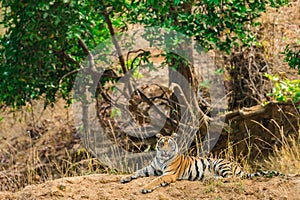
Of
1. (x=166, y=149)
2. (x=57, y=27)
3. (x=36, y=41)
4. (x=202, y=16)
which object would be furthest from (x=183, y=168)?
(x=36, y=41)

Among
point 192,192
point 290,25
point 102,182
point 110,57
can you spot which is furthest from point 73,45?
point 290,25

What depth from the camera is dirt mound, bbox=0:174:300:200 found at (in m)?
5.71

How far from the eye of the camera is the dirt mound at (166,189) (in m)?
5.71

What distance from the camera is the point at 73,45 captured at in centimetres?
916

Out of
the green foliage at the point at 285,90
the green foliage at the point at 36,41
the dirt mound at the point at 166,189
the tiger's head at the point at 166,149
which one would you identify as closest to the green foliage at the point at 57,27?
the green foliage at the point at 36,41

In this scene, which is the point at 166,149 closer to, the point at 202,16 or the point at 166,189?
the point at 166,189

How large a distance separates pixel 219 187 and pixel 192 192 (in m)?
0.31

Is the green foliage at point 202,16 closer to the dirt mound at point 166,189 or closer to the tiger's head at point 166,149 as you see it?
the tiger's head at point 166,149

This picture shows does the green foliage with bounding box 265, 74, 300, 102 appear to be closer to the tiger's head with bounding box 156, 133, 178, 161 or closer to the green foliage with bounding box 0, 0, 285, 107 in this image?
the green foliage with bounding box 0, 0, 285, 107

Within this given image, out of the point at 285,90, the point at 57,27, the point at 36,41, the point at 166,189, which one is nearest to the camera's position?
the point at 166,189

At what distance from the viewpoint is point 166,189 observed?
19.4ft

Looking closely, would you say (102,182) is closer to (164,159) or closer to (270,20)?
(164,159)

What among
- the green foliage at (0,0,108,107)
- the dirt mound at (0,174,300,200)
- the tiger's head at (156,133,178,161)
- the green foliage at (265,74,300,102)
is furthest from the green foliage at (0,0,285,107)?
the dirt mound at (0,174,300,200)

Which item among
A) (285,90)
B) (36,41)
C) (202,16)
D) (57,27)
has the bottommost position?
(285,90)
